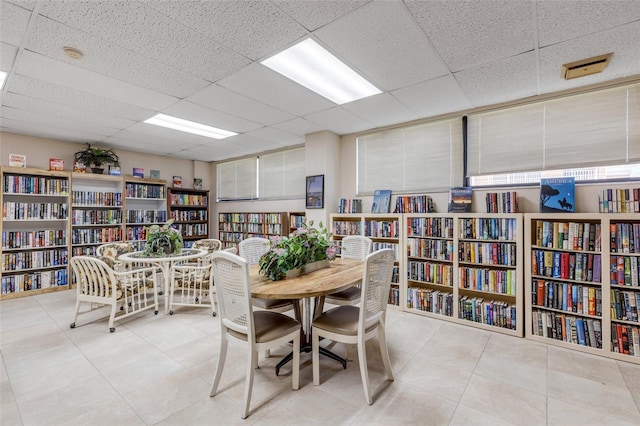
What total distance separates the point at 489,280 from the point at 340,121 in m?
2.71

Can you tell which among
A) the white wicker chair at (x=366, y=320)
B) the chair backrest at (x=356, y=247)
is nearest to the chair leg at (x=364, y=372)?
the white wicker chair at (x=366, y=320)

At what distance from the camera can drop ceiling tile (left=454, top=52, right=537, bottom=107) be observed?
2500 mm

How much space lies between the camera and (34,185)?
4574 millimetres

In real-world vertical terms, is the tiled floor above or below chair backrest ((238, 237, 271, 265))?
below

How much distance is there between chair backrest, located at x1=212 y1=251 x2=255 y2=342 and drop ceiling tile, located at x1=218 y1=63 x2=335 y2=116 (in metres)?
1.73

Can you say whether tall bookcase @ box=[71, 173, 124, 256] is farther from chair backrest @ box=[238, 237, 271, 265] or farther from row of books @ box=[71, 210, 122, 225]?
chair backrest @ box=[238, 237, 271, 265]

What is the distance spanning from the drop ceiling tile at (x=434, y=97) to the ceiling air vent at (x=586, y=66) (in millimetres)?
863

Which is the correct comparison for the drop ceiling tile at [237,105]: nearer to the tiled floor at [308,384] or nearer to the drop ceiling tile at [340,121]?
the drop ceiling tile at [340,121]

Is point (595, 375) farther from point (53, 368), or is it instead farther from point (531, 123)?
point (53, 368)

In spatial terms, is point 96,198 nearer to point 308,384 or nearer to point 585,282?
point 308,384

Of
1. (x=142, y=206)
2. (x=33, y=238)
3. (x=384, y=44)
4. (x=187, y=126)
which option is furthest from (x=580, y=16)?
(x=33, y=238)

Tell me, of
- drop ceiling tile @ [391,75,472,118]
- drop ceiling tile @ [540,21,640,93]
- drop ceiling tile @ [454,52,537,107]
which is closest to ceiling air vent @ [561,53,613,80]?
drop ceiling tile @ [540,21,640,93]

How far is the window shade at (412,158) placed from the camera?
12.4 ft

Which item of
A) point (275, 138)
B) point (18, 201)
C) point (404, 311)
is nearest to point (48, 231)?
point (18, 201)
